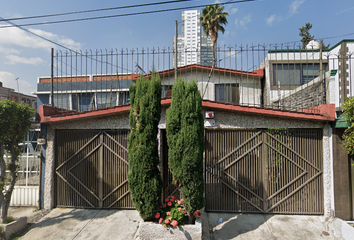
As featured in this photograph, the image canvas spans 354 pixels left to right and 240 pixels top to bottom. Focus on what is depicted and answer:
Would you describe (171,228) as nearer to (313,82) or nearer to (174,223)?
(174,223)

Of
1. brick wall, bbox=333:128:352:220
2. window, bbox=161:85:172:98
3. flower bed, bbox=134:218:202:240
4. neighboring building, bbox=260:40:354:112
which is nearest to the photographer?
flower bed, bbox=134:218:202:240

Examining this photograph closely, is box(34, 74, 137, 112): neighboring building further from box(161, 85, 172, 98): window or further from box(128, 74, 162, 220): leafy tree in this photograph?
Result: box(128, 74, 162, 220): leafy tree

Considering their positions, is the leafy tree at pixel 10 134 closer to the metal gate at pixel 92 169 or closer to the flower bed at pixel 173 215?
the metal gate at pixel 92 169

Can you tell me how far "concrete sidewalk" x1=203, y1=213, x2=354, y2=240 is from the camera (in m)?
4.24

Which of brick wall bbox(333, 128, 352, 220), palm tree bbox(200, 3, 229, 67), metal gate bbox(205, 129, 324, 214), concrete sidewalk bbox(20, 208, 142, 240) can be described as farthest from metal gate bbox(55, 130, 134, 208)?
palm tree bbox(200, 3, 229, 67)

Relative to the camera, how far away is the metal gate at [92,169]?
5.52 m

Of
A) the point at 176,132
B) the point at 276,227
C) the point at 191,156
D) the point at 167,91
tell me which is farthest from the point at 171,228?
the point at 167,91

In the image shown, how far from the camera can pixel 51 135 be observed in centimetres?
569

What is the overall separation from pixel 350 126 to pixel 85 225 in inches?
282

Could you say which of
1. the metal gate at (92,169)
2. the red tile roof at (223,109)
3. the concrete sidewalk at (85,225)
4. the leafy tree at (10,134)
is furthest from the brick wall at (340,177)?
the leafy tree at (10,134)

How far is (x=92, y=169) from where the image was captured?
563 cm

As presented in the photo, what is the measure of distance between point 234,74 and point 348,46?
5196 millimetres

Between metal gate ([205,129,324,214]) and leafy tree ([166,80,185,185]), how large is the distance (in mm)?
1662

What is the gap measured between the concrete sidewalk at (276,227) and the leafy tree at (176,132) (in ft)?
6.35
